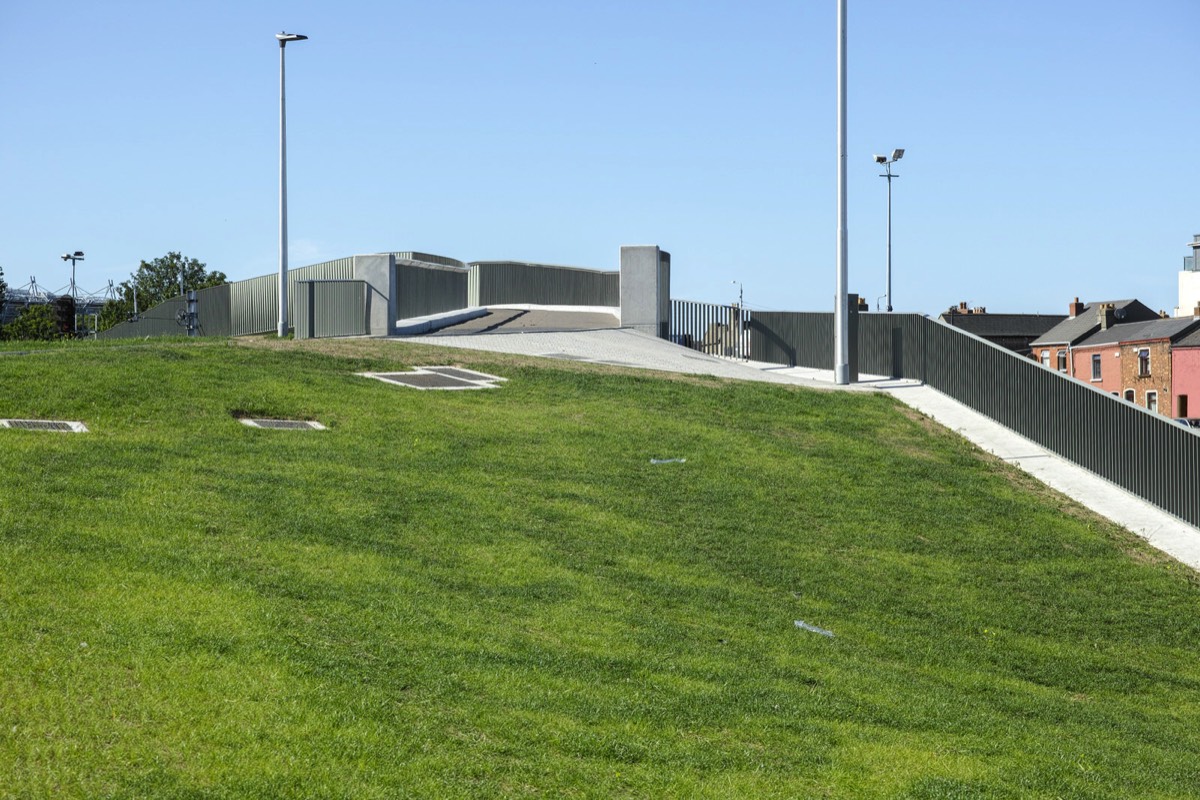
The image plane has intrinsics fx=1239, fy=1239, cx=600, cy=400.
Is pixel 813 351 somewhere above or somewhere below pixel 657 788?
above

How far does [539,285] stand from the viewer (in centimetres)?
4131

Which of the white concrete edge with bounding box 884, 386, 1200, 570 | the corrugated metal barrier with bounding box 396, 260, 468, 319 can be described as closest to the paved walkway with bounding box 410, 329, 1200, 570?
the white concrete edge with bounding box 884, 386, 1200, 570

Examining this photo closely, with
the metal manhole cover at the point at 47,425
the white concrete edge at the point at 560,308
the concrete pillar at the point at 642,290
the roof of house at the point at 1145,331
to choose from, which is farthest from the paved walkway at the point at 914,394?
the roof of house at the point at 1145,331

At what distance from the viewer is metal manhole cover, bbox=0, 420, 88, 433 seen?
50.5 ft

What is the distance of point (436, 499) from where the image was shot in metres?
14.2

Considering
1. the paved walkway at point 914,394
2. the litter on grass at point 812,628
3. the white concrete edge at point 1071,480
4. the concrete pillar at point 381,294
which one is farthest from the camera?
the concrete pillar at point 381,294

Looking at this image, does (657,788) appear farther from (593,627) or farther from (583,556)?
(583,556)

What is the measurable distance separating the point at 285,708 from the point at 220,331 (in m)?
33.6

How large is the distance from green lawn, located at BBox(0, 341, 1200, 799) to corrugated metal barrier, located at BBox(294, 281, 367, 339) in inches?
395

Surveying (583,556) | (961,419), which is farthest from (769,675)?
(961,419)

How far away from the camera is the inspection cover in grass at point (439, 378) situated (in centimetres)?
2220

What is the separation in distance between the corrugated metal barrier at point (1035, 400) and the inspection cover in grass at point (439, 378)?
9.35 meters

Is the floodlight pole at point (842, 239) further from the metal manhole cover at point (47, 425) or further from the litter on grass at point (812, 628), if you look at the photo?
the metal manhole cover at point (47, 425)

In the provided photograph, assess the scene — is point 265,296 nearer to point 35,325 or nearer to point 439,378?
point 439,378
